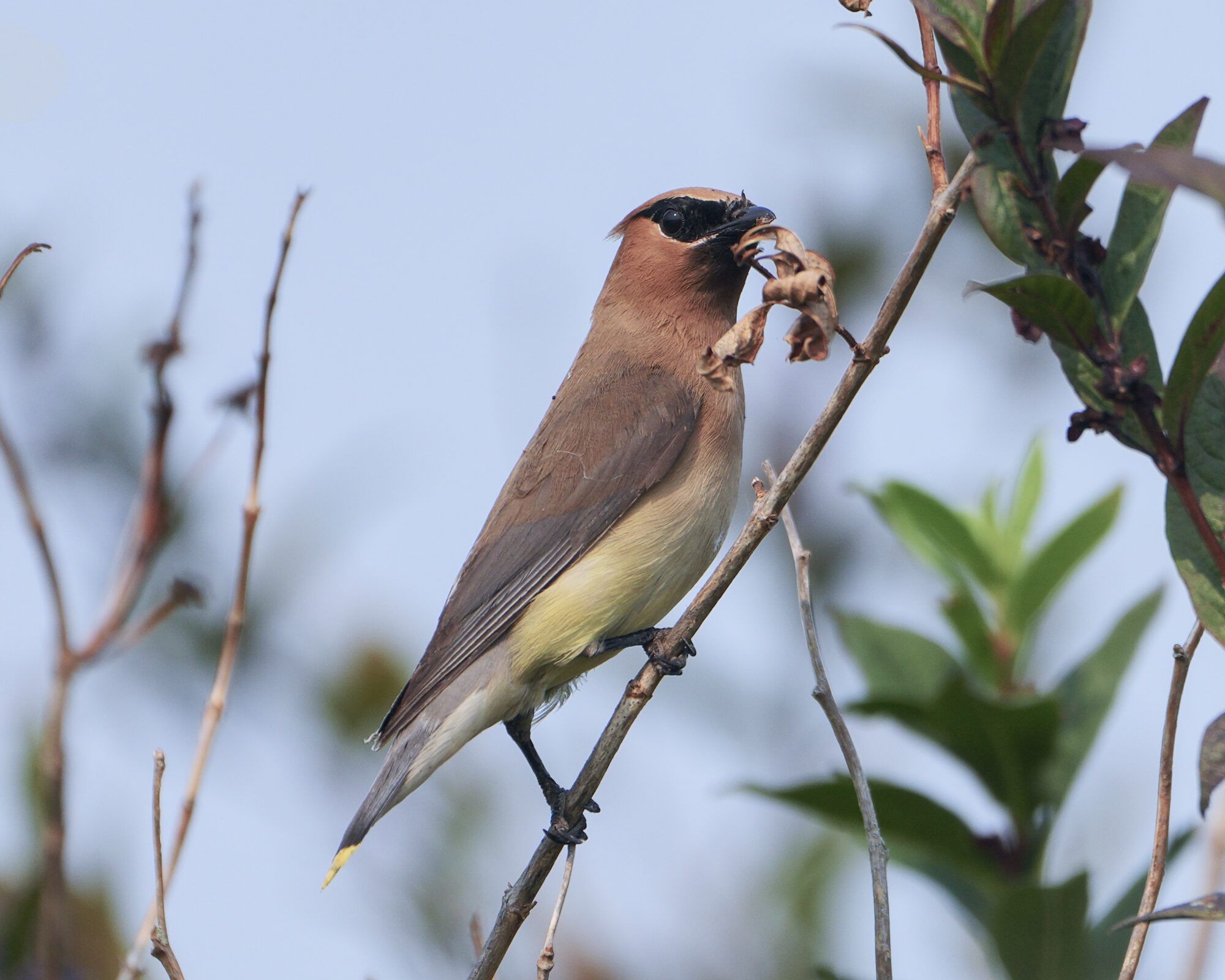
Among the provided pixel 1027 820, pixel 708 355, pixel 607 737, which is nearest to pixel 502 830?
pixel 607 737

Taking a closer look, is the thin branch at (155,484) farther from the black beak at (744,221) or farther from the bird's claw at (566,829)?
the black beak at (744,221)

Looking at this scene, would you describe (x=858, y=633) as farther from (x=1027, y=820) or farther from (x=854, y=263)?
(x=854, y=263)

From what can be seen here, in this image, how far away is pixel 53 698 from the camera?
7.48 feet

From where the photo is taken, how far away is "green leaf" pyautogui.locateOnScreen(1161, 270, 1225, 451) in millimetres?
1743

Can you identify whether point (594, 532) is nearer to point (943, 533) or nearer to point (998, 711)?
point (943, 533)

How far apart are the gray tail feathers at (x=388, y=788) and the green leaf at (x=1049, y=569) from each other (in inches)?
64.8

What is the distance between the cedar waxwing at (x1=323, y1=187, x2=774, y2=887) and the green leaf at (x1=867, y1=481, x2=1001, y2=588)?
700 mm

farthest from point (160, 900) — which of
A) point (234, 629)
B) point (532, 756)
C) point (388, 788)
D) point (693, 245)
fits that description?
point (693, 245)

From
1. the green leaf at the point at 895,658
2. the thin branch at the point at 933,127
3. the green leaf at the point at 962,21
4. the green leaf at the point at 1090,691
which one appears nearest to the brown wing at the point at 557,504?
the green leaf at the point at 895,658

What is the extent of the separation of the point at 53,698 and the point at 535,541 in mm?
2181

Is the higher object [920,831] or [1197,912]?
[1197,912]

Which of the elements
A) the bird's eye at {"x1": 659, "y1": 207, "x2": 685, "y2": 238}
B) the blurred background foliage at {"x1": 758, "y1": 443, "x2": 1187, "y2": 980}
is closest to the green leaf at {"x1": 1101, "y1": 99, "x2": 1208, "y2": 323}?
the blurred background foliage at {"x1": 758, "y1": 443, "x2": 1187, "y2": 980}

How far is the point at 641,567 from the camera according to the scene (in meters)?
4.09

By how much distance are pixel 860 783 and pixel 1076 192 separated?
1.06 metres
